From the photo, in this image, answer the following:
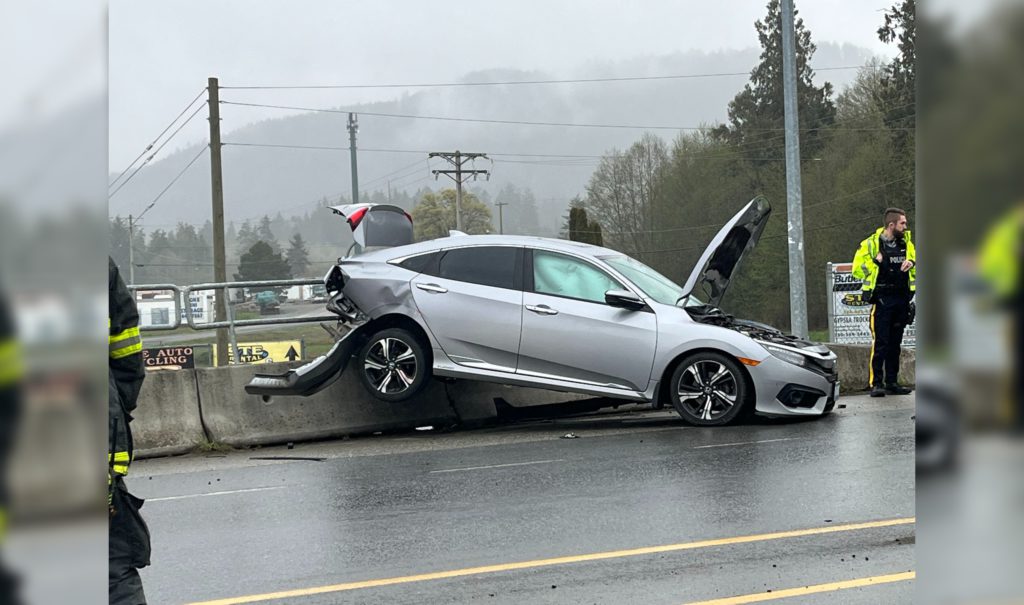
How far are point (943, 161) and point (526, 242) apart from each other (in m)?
9.67

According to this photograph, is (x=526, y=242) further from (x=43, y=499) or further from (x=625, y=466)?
(x=43, y=499)

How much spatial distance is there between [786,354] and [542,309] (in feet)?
7.35

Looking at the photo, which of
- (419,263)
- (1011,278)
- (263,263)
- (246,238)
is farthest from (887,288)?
(246,238)

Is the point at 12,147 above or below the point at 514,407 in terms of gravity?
above

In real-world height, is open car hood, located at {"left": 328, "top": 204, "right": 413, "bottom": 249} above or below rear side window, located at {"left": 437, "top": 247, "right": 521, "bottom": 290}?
above

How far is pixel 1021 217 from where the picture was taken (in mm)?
794

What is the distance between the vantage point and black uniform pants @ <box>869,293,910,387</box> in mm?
11609

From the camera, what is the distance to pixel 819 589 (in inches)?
188

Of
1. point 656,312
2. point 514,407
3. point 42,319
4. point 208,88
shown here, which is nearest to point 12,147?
point 42,319

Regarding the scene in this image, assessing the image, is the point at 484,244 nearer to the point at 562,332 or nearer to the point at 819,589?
the point at 562,332

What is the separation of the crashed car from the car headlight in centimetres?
2

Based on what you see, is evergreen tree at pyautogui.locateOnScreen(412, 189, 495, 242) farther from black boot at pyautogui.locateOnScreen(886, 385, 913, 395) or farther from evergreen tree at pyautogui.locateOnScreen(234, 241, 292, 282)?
black boot at pyautogui.locateOnScreen(886, 385, 913, 395)

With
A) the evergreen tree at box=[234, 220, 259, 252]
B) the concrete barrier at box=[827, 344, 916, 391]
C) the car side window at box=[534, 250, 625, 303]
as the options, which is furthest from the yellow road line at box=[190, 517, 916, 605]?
the evergreen tree at box=[234, 220, 259, 252]

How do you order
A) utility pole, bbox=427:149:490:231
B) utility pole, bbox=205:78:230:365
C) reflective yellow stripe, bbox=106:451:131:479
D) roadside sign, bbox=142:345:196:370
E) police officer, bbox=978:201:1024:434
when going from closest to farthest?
police officer, bbox=978:201:1024:434
reflective yellow stripe, bbox=106:451:131:479
utility pole, bbox=205:78:230:365
roadside sign, bbox=142:345:196:370
utility pole, bbox=427:149:490:231
